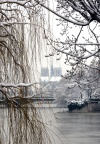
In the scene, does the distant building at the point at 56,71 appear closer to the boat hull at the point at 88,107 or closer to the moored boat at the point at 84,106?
the moored boat at the point at 84,106

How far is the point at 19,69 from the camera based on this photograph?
14.6 ft

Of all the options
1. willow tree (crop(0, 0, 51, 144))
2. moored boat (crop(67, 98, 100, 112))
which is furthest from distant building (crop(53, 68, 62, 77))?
moored boat (crop(67, 98, 100, 112))

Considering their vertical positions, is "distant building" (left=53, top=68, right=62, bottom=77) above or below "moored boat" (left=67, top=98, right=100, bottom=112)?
above

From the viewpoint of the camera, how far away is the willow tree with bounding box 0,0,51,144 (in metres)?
4.19

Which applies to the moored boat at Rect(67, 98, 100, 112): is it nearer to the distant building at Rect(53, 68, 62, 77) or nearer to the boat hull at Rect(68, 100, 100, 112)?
the boat hull at Rect(68, 100, 100, 112)

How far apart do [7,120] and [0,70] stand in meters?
0.52

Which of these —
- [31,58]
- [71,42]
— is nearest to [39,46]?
[31,58]

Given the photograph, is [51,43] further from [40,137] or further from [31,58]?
[40,137]

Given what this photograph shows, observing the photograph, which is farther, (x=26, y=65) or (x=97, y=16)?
(x=97, y=16)

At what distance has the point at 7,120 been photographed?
4.26 meters

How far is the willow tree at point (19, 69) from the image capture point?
13.8 feet

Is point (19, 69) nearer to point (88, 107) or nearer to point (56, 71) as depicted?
point (56, 71)

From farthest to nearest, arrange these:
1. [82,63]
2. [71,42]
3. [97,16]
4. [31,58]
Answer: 1. [82,63]
2. [71,42]
3. [97,16]
4. [31,58]

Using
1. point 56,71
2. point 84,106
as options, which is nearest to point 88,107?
point 84,106
